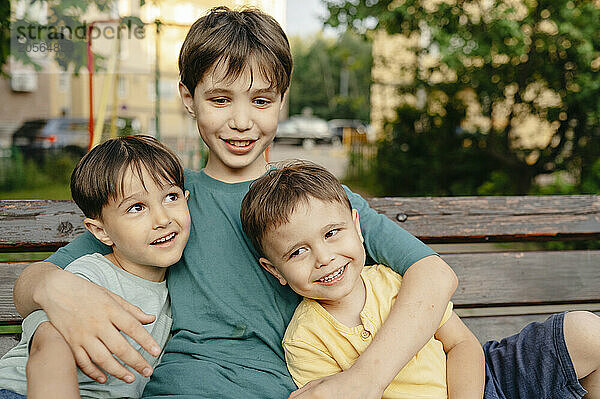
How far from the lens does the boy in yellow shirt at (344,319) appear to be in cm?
175

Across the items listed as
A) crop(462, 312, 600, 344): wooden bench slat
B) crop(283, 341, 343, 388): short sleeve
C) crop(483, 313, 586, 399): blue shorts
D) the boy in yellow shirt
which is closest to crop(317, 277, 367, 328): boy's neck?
the boy in yellow shirt

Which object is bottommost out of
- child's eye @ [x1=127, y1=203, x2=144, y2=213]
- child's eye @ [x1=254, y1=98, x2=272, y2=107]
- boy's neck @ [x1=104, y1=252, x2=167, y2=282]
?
boy's neck @ [x1=104, y1=252, x2=167, y2=282]

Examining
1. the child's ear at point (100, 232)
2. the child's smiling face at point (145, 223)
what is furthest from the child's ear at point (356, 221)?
the child's ear at point (100, 232)

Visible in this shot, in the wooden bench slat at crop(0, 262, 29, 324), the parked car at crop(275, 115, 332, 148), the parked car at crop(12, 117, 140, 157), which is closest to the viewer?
the wooden bench slat at crop(0, 262, 29, 324)

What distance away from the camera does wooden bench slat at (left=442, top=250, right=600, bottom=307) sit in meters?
2.44

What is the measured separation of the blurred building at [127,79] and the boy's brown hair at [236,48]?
0.72 feet

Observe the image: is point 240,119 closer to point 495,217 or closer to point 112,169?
point 112,169

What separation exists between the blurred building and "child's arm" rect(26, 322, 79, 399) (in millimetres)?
1247

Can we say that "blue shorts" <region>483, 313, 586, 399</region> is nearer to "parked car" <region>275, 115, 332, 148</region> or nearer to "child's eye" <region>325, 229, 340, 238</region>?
"child's eye" <region>325, 229, 340, 238</region>

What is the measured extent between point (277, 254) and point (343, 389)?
0.42 meters

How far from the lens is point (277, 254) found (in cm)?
178

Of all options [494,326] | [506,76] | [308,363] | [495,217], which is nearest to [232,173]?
[308,363]

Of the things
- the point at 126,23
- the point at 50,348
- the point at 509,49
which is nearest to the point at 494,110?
the point at 509,49

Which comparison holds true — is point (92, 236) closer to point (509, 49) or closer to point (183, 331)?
point (183, 331)
